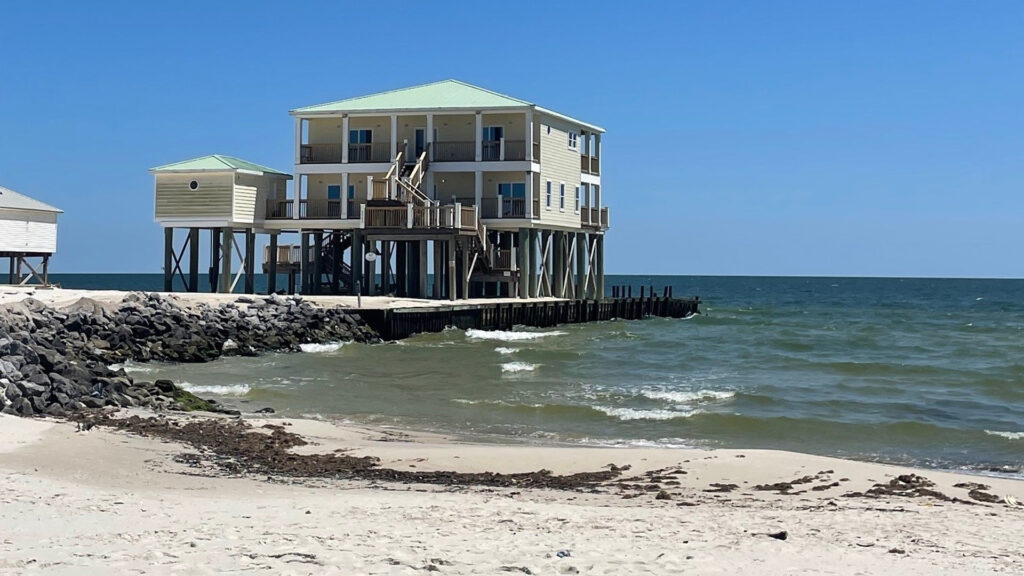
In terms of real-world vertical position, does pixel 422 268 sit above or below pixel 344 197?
below

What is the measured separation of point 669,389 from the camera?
2672 centimetres

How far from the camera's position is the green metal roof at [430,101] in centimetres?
4497

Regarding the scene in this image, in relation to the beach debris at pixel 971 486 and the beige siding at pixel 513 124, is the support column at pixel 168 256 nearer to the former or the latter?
the beige siding at pixel 513 124

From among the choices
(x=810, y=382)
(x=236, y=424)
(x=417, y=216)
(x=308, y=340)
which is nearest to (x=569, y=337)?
(x=417, y=216)

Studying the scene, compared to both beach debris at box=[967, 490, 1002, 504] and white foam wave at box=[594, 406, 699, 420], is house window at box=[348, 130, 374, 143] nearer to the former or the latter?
white foam wave at box=[594, 406, 699, 420]

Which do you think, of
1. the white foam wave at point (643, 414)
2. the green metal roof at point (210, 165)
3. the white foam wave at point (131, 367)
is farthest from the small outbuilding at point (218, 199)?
the white foam wave at point (643, 414)

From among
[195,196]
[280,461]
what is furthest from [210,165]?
[280,461]

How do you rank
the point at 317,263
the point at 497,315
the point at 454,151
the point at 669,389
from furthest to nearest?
the point at 317,263 → the point at 454,151 → the point at 497,315 → the point at 669,389

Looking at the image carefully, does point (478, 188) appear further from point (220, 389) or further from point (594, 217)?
point (220, 389)

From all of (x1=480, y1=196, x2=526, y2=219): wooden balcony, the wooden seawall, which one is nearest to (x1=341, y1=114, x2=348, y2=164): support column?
(x1=480, y1=196, x2=526, y2=219): wooden balcony

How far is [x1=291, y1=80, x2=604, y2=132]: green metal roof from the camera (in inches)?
1770

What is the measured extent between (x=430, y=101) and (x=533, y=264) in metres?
7.80

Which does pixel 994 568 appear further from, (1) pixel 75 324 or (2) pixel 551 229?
(2) pixel 551 229

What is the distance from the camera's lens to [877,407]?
2406 centimetres
